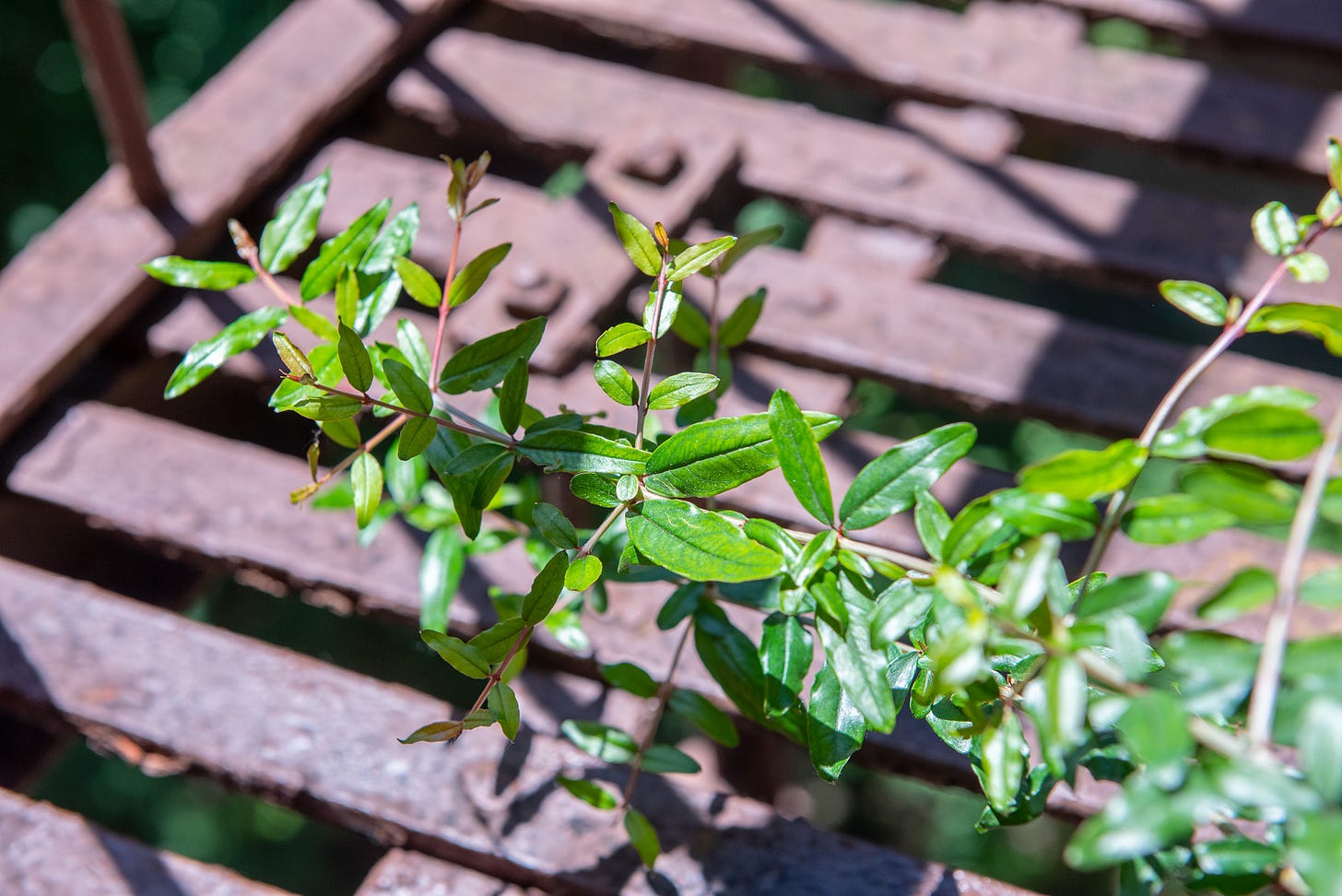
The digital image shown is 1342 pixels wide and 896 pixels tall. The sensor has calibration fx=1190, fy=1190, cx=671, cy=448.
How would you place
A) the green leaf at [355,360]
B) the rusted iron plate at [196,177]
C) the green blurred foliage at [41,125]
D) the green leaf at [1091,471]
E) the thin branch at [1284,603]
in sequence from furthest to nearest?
the green blurred foliage at [41,125], the rusted iron plate at [196,177], the green leaf at [355,360], the green leaf at [1091,471], the thin branch at [1284,603]

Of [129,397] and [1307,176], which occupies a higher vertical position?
[1307,176]

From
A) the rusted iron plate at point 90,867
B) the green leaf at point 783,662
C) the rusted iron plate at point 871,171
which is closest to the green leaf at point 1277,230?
the green leaf at point 783,662

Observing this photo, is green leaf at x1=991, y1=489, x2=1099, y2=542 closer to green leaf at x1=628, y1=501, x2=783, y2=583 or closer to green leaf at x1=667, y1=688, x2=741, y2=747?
green leaf at x1=628, y1=501, x2=783, y2=583

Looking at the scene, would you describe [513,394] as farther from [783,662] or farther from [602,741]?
[602,741]

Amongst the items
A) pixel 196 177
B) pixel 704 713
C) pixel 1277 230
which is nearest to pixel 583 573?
pixel 704 713

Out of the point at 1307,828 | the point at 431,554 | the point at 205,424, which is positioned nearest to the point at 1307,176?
the point at 431,554

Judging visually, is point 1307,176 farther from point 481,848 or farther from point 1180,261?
point 481,848

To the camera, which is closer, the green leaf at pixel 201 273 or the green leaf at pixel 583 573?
the green leaf at pixel 583 573

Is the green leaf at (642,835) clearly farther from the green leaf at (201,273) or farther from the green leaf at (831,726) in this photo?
the green leaf at (201,273)
